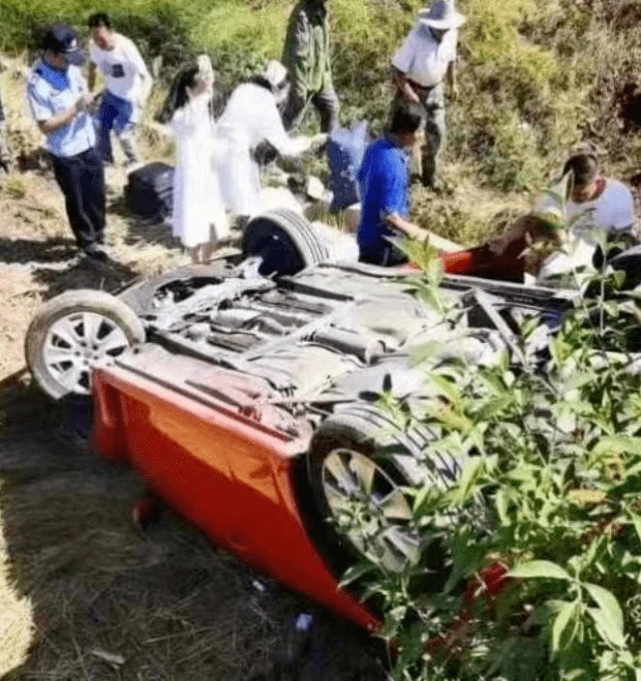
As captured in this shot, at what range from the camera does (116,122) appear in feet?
30.2

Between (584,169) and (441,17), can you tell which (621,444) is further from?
(441,17)

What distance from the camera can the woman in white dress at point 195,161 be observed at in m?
6.66

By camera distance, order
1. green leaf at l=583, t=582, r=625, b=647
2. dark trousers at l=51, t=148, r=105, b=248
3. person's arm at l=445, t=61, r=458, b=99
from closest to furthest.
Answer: green leaf at l=583, t=582, r=625, b=647 < dark trousers at l=51, t=148, r=105, b=248 < person's arm at l=445, t=61, r=458, b=99

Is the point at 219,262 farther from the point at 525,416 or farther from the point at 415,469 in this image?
the point at 525,416

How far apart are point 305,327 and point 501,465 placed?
7.96 ft

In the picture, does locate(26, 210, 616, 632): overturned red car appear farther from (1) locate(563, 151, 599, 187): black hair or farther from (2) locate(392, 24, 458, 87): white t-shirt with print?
(2) locate(392, 24, 458, 87): white t-shirt with print

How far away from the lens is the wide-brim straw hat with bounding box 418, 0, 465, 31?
26.3 ft

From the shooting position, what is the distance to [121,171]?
951 cm

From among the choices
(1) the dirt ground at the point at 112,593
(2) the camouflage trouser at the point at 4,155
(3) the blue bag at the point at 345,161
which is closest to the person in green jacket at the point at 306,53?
(3) the blue bag at the point at 345,161

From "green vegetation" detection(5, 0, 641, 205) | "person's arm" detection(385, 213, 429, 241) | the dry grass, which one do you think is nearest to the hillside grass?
"green vegetation" detection(5, 0, 641, 205)

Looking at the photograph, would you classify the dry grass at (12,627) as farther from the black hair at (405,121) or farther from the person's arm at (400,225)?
the black hair at (405,121)

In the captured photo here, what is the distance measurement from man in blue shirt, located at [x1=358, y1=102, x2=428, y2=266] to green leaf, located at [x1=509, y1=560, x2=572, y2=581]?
3483 mm

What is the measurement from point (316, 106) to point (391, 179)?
3627 mm

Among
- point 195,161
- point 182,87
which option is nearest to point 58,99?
point 182,87
